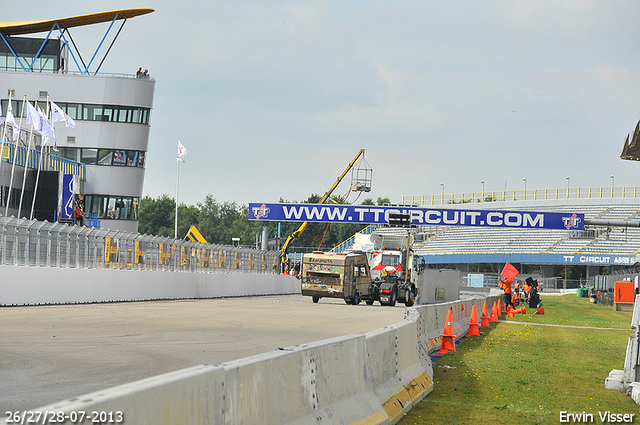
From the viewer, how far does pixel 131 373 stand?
10.2 metres

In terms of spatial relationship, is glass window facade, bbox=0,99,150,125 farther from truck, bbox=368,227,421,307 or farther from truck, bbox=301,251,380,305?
truck, bbox=301,251,380,305

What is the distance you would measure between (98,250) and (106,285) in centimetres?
131

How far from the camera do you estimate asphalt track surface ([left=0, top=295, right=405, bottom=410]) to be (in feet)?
30.7

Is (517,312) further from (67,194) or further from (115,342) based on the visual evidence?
(67,194)

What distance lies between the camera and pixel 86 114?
64.4 meters

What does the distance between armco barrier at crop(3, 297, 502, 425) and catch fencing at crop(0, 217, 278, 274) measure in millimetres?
16202

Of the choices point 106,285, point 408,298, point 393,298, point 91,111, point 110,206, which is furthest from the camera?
point 110,206

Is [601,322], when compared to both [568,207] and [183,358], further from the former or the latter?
[568,207]

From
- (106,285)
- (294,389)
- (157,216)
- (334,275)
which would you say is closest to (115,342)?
(294,389)

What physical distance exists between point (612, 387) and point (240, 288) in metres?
34.2

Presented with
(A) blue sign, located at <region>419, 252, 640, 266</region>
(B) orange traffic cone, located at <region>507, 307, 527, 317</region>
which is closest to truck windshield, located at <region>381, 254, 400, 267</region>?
(B) orange traffic cone, located at <region>507, 307, 527, 317</region>

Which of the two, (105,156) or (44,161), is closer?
(44,161)

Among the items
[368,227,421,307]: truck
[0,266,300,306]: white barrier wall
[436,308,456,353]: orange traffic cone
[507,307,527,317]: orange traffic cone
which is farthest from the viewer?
[368,227,421,307]: truck

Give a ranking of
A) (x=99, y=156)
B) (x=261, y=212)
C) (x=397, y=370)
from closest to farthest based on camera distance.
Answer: (x=397, y=370) → (x=261, y=212) → (x=99, y=156)
